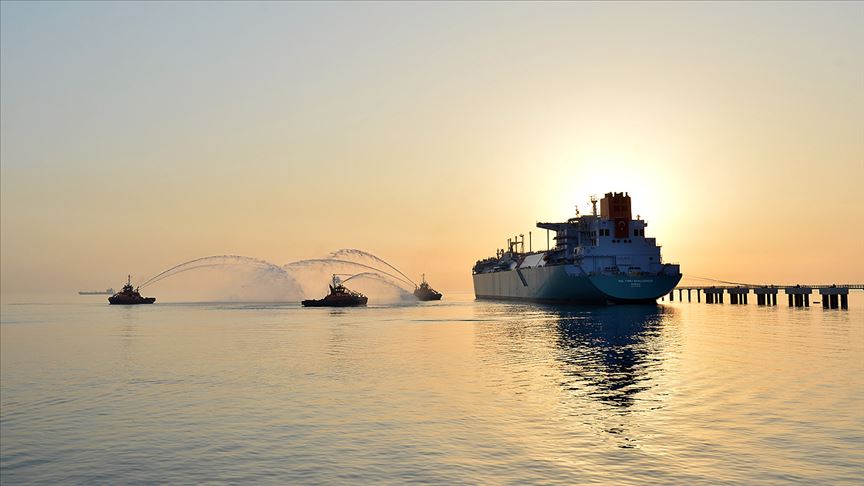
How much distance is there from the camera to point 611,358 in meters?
47.7

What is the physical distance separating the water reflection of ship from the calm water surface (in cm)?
27

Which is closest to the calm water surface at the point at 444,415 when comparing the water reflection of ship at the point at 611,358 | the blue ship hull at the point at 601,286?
the water reflection of ship at the point at 611,358

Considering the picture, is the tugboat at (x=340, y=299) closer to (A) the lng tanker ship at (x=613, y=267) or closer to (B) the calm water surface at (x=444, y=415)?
(A) the lng tanker ship at (x=613, y=267)

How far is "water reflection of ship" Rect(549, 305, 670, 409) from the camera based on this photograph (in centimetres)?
3359

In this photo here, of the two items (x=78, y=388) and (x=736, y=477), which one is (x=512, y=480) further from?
(x=78, y=388)

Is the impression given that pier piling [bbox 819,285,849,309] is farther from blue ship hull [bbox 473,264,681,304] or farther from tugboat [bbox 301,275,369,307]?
tugboat [bbox 301,275,369,307]

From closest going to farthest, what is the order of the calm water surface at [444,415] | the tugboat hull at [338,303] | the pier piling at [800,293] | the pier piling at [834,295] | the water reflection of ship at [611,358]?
the calm water surface at [444,415] → the water reflection of ship at [611,358] → the pier piling at [834,295] → the pier piling at [800,293] → the tugboat hull at [338,303]

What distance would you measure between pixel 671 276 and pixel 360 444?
105 m

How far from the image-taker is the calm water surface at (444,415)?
2005 cm

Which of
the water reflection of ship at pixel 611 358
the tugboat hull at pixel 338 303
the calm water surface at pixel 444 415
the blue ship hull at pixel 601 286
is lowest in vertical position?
the calm water surface at pixel 444 415

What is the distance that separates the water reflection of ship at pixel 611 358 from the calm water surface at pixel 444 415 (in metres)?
0.27

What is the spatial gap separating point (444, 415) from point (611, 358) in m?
23.2

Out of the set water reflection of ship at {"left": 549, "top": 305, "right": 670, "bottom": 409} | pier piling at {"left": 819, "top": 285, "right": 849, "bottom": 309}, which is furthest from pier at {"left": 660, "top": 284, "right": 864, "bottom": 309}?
water reflection of ship at {"left": 549, "top": 305, "right": 670, "bottom": 409}

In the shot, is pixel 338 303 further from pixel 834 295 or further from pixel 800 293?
pixel 834 295
